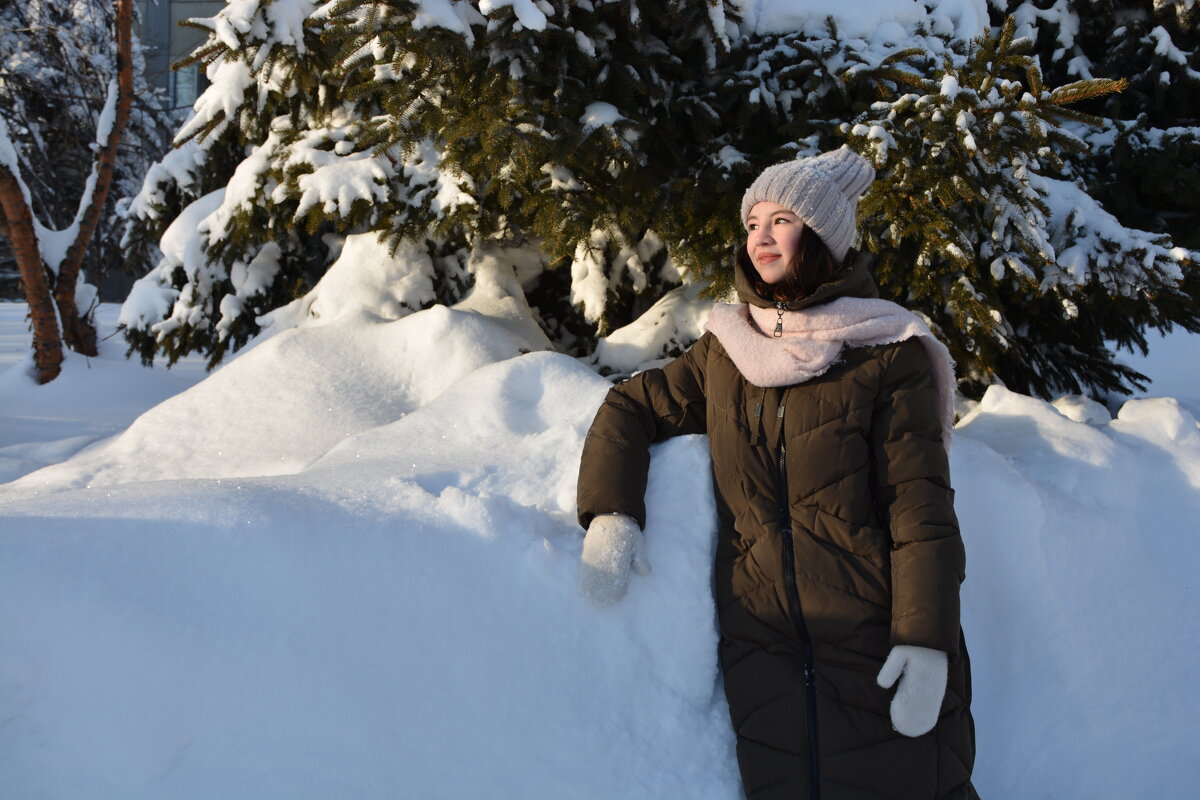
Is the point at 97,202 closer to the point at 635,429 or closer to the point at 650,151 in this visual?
the point at 650,151

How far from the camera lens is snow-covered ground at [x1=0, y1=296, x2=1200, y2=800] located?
147cm

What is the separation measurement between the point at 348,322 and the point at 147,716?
277 centimetres

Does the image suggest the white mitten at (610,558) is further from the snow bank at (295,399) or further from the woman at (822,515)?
the snow bank at (295,399)

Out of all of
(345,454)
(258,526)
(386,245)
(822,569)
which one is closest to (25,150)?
(386,245)

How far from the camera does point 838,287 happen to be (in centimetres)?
184

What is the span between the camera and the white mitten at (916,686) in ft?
5.08

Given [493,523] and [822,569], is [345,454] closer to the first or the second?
[493,523]

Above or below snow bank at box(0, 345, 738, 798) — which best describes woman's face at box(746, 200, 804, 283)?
above

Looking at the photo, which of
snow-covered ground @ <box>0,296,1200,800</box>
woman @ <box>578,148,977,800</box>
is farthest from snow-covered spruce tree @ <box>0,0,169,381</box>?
woman @ <box>578,148,977,800</box>

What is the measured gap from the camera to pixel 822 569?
1696 millimetres

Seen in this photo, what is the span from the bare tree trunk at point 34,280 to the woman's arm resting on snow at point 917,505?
692 centimetres

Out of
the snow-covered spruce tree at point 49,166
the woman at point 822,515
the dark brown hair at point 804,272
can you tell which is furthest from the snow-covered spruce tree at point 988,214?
the snow-covered spruce tree at point 49,166

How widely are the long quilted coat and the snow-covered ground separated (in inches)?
5.6

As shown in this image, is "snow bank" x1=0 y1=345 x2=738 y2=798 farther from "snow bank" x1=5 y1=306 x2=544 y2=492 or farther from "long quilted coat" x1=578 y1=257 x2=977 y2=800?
"snow bank" x1=5 y1=306 x2=544 y2=492
